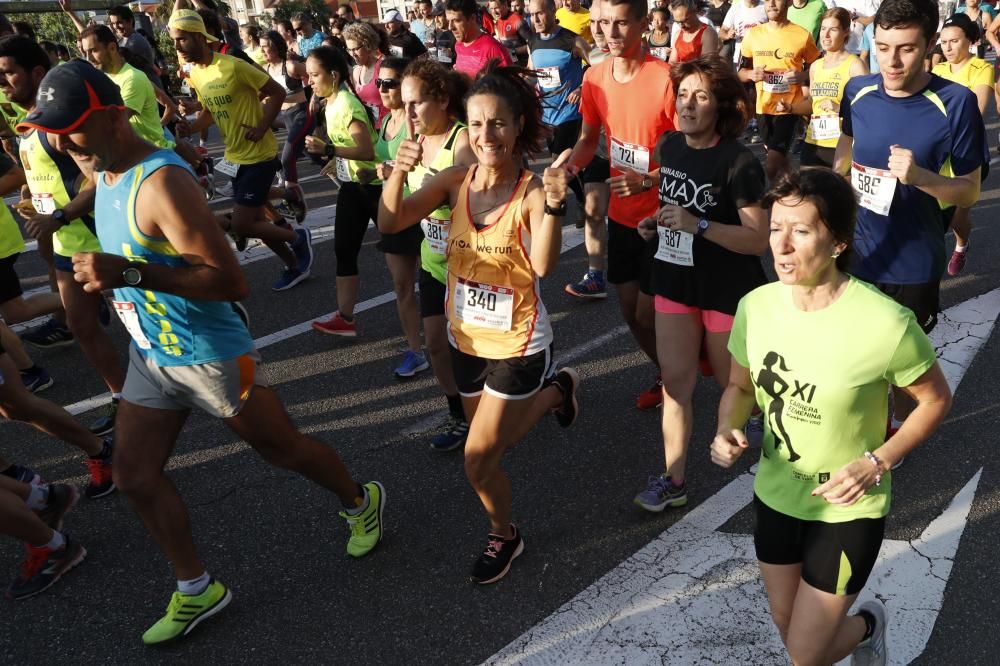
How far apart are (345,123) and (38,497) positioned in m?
2.89

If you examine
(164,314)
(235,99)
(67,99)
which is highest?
(67,99)

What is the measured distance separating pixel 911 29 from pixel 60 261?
442 centimetres

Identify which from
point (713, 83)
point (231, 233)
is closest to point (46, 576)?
point (713, 83)

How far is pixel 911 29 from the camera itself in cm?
323

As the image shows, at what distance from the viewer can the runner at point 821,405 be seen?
2055 mm

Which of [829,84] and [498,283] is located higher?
[498,283]

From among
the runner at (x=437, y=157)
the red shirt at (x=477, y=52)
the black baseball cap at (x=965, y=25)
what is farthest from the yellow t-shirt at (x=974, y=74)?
the runner at (x=437, y=157)

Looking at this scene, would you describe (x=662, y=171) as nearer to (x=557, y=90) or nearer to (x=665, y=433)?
(x=665, y=433)

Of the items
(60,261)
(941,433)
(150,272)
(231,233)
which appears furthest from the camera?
(231,233)

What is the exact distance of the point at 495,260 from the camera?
2982 mm

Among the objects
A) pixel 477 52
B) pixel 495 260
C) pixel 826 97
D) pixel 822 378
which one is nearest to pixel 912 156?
pixel 822 378

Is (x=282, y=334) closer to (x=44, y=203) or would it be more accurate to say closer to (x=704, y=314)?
(x=44, y=203)

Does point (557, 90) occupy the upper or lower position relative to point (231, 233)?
upper

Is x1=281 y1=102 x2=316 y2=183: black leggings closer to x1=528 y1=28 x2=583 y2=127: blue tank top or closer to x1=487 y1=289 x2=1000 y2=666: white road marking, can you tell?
x1=528 y1=28 x2=583 y2=127: blue tank top
